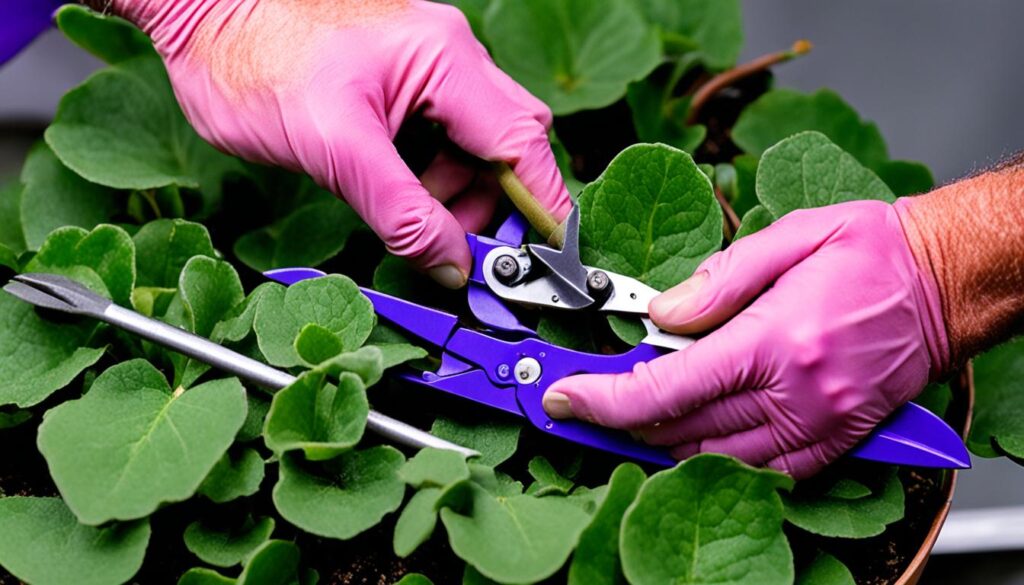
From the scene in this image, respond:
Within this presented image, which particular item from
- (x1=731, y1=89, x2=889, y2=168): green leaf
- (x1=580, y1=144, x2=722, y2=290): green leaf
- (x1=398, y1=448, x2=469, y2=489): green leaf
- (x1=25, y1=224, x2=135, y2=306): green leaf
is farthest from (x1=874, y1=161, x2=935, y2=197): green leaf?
(x1=25, y1=224, x2=135, y2=306): green leaf

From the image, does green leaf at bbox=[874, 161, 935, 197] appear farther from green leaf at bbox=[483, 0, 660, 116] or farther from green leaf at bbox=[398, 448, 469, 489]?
green leaf at bbox=[398, 448, 469, 489]

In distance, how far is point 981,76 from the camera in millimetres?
1326

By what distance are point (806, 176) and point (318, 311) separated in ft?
1.13

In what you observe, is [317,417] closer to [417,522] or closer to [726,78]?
[417,522]

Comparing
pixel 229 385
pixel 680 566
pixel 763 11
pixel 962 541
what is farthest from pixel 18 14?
pixel 962 541

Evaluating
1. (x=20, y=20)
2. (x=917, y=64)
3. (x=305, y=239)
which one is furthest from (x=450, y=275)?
(x=917, y=64)

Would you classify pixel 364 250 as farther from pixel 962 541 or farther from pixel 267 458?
pixel 962 541

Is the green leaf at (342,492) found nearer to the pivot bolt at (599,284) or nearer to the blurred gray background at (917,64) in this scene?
the pivot bolt at (599,284)

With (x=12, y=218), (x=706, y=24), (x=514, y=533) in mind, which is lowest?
(x=12, y=218)

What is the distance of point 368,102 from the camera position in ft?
2.37

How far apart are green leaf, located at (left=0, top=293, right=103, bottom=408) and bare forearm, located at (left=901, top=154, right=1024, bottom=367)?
0.53 metres

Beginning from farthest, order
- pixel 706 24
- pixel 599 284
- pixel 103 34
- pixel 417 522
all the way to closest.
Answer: pixel 706 24 < pixel 103 34 < pixel 599 284 < pixel 417 522

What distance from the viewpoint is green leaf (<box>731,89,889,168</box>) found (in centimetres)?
89

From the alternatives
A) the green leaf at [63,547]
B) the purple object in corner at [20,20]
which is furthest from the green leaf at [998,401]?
the purple object in corner at [20,20]
